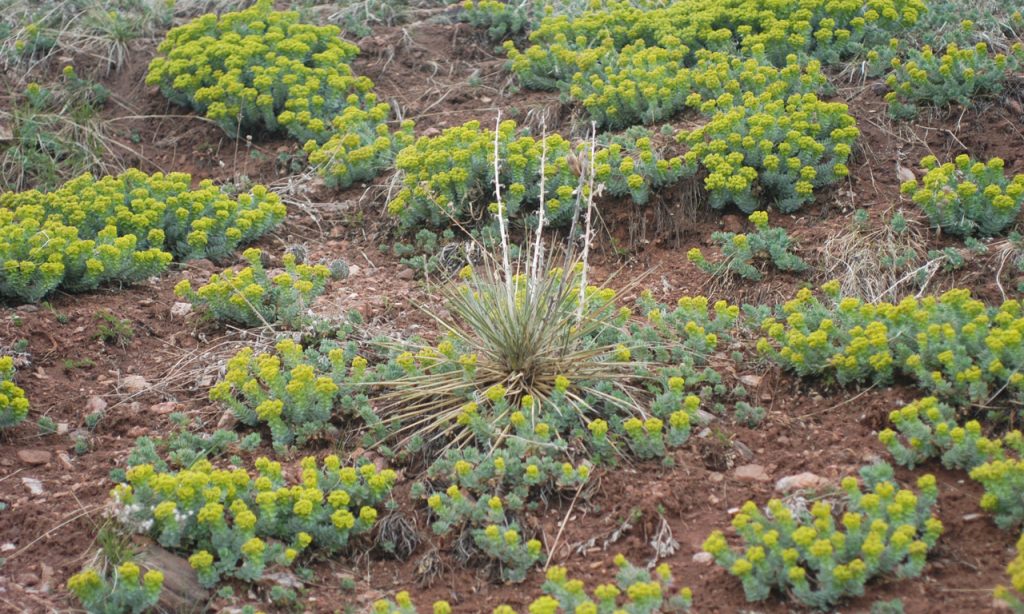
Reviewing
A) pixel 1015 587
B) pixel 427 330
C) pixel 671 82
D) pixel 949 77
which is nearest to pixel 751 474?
pixel 1015 587

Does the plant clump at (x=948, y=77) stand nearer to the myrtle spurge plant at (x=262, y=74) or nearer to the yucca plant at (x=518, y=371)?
the yucca plant at (x=518, y=371)

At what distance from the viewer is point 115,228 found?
5676 millimetres

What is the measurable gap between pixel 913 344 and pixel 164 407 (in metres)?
3.31

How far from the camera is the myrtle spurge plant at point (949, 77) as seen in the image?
240 inches

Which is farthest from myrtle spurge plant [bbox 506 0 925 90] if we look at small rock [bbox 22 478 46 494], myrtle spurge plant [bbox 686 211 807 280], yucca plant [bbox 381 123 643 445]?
small rock [bbox 22 478 46 494]

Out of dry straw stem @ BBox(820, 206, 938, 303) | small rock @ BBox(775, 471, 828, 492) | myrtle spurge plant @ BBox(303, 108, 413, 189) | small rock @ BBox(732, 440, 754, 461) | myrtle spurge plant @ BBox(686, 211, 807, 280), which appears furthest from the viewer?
myrtle spurge plant @ BBox(303, 108, 413, 189)

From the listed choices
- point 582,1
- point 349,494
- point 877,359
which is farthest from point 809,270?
point 582,1

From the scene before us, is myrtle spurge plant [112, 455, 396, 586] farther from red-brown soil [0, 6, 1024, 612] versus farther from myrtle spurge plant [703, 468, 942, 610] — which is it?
myrtle spurge plant [703, 468, 942, 610]

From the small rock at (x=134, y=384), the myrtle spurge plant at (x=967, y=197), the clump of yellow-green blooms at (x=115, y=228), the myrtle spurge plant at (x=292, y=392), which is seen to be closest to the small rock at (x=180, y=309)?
the clump of yellow-green blooms at (x=115, y=228)

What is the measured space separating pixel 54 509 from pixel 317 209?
2.94 meters

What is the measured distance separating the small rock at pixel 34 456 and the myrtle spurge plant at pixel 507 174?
236cm

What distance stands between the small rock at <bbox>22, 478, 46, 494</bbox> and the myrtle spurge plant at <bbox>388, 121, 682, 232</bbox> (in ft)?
8.17

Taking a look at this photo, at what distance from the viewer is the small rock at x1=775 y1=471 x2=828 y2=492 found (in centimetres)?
405

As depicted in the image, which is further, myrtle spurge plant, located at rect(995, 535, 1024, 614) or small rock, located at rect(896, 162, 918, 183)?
small rock, located at rect(896, 162, 918, 183)
